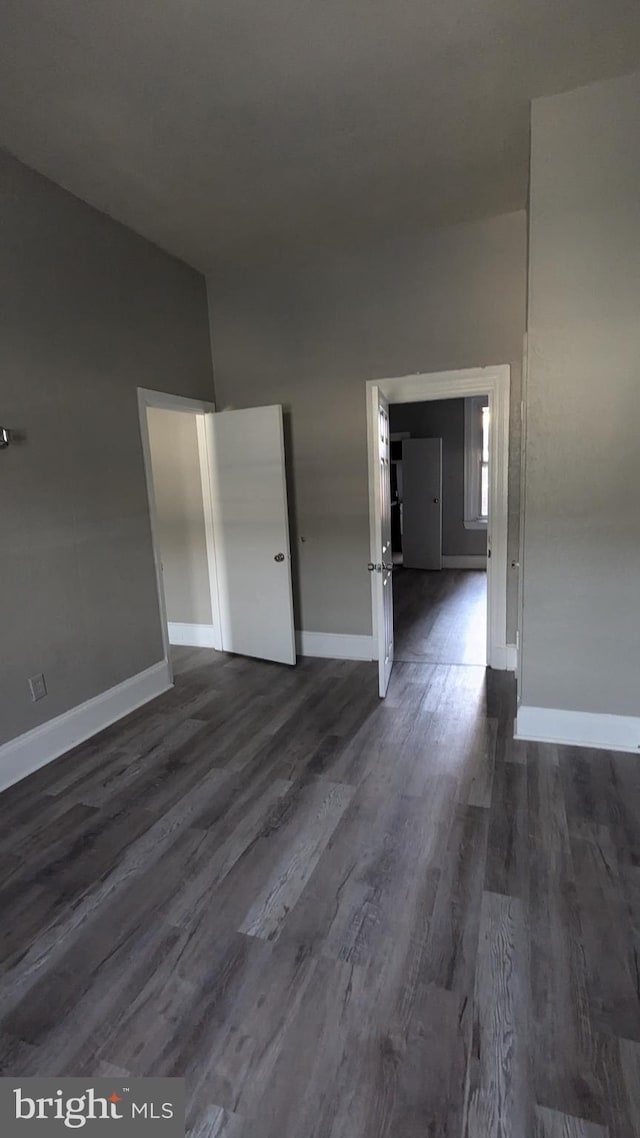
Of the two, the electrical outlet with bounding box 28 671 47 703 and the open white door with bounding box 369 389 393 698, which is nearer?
the electrical outlet with bounding box 28 671 47 703

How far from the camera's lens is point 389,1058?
1.35 meters

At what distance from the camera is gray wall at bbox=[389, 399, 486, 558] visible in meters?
7.73

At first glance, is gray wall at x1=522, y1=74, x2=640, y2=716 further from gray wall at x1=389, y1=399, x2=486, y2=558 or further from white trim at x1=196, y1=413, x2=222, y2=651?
gray wall at x1=389, y1=399, x2=486, y2=558

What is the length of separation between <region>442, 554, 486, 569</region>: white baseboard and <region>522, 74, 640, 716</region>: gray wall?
5.13 m

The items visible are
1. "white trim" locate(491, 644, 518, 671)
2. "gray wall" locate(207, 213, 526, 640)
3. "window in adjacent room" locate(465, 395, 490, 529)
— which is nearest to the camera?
"gray wall" locate(207, 213, 526, 640)

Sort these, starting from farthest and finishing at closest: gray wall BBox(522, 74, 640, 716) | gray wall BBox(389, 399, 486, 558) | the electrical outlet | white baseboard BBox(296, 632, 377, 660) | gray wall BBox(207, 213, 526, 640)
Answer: gray wall BBox(389, 399, 486, 558), white baseboard BBox(296, 632, 377, 660), gray wall BBox(207, 213, 526, 640), the electrical outlet, gray wall BBox(522, 74, 640, 716)

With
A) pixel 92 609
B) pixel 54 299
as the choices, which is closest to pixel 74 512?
pixel 92 609

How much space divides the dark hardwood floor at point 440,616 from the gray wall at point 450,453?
452 mm

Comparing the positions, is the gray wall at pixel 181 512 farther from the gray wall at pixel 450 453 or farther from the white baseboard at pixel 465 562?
the white baseboard at pixel 465 562

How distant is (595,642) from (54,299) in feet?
10.9

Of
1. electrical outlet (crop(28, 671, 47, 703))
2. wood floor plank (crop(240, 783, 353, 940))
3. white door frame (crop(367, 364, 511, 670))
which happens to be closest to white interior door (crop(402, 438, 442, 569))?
white door frame (crop(367, 364, 511, 670))

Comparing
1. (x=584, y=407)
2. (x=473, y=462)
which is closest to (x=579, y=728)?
(x=584, y=407)

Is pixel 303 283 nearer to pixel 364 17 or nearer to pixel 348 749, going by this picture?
pixel 364 17

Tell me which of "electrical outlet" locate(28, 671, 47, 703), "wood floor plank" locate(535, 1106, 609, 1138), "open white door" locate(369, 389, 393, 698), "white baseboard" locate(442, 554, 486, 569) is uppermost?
"open white door" locate(369, 389, 393, 698)
